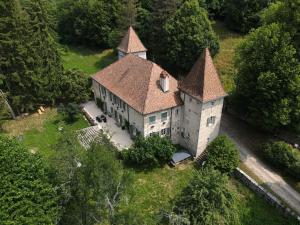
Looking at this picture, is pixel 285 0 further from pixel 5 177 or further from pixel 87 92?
pixel 5 177

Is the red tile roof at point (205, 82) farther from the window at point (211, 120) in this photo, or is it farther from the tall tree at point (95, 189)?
the tall tree at point (95, 189)

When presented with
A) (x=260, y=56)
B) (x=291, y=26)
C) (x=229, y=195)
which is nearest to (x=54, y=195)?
(x=229, y=195)

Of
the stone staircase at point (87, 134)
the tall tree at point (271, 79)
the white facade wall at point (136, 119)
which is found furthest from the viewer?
the stone staircase at point (87, 134)

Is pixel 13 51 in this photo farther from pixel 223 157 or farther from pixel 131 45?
pixel 223 157

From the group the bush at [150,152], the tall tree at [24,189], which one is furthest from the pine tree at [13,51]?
the tall tree at [24,189]

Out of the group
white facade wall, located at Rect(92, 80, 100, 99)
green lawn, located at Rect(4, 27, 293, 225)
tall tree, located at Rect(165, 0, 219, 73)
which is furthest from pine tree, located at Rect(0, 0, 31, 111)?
tall tree, located at Rect(165, 0, 219, 73)

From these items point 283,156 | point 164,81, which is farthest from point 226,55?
point 283,156

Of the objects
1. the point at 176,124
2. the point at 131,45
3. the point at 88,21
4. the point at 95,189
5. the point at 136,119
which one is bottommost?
the point at 176,124
